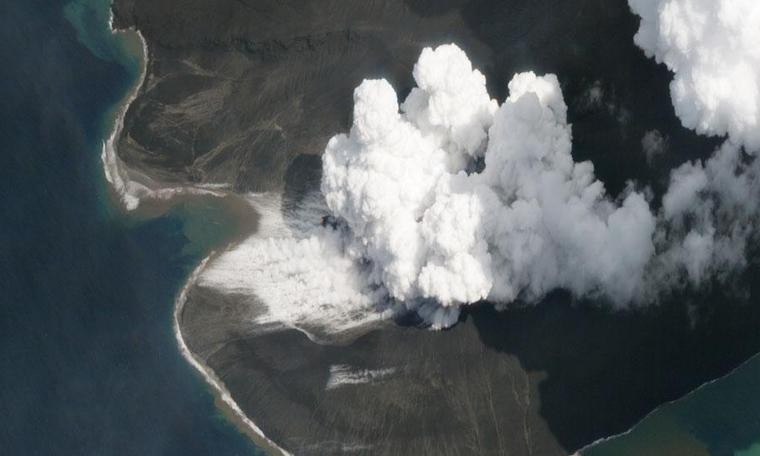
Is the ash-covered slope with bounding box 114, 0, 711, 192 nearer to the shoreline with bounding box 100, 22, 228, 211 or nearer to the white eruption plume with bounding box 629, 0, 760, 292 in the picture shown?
the shoreline with bounding box 100, 22, 228, 211

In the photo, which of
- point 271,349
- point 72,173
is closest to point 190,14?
point 72,173

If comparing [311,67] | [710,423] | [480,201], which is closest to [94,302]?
[311,67]

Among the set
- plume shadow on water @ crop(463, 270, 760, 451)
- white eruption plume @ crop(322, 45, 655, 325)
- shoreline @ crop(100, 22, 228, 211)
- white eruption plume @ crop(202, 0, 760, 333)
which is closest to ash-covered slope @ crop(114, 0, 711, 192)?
shoreline @ crop(100, 22, 228, 211)

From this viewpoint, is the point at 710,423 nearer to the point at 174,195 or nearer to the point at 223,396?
the point at 223,396

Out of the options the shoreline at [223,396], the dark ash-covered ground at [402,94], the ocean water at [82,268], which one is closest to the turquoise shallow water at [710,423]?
the dark ash-covered ground at [402,94]

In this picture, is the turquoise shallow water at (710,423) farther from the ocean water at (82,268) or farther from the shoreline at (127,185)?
the shoreline at (127,185)

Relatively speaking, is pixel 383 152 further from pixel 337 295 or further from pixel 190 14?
pixel 190 14
